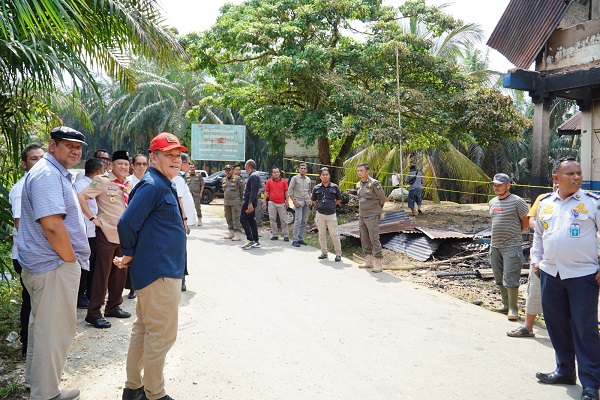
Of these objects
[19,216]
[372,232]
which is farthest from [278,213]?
[19,216]

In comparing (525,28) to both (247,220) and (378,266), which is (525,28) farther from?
(247,220)

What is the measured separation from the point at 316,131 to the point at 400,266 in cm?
592

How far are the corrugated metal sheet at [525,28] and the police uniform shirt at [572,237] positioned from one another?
7.76 meters

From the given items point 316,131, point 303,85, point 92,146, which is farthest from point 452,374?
point 92,146

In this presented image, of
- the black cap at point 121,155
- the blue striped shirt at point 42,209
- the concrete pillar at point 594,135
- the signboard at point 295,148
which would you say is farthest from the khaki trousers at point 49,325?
the signboard at point 295,148

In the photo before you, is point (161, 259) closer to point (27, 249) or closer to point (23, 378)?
point (27, 249)

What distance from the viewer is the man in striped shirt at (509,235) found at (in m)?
6.33

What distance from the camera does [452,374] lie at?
14.9ft

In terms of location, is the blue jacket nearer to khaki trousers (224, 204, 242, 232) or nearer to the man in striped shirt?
the man in striped shirt

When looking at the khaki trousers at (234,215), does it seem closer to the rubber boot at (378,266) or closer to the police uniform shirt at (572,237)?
the rubber boot at (378,266)

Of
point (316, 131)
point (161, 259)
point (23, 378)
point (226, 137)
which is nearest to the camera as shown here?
point (161, 259)

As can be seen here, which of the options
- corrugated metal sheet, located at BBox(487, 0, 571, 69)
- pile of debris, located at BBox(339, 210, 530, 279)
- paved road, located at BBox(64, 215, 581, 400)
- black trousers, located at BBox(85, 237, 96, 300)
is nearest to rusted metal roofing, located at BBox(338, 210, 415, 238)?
pile of debris, located at BBox(339, 210, 530, 279)

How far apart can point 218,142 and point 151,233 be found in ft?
60.8

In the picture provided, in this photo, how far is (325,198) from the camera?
33.4ft
